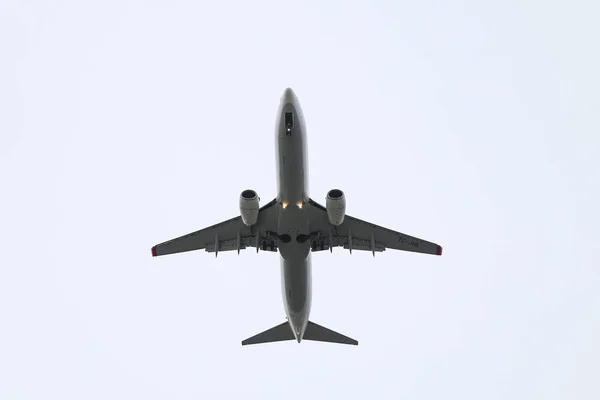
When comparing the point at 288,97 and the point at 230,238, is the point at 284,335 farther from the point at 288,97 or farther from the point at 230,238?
the point at 288,97

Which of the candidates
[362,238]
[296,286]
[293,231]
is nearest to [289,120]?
[293,231]

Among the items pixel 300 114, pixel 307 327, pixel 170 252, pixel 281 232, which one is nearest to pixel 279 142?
pixel 300 114

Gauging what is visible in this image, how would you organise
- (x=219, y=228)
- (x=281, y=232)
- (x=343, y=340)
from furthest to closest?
1. (x=343, y=340)
2. (x=219, y=228)
3. (x=281, y=232)

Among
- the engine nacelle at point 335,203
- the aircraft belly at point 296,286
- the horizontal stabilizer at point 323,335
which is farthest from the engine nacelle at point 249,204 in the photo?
the horizontal stabilizer at point 323,335

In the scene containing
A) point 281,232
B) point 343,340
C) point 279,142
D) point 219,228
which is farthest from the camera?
point 343,340

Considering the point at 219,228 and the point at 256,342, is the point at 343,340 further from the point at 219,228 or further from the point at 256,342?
the point at 219,228

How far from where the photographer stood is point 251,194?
3641cm

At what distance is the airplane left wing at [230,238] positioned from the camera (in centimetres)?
3939

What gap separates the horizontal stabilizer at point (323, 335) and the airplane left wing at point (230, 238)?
7068mm

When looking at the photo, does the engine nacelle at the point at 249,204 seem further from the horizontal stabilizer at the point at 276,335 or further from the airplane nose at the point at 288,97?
the horizontal stabilizer at the point at 276,335

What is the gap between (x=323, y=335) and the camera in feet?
148

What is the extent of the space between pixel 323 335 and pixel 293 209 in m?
10.6

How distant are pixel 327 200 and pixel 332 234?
14.8 feet

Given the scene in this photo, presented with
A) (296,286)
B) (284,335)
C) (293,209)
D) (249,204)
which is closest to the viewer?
(249,204)
